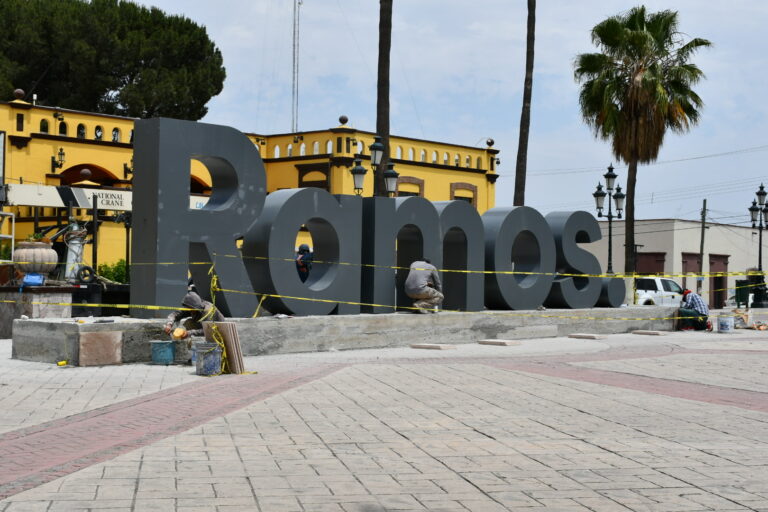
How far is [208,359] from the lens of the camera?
12.9 meters

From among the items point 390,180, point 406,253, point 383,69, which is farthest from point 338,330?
point 383,69

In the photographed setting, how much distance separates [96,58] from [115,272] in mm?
18855

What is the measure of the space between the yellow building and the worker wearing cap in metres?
13.7

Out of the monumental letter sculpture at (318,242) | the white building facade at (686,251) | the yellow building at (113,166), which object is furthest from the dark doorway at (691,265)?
the monumental letter sculpture at (318,242)

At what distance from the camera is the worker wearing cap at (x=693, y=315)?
82.0 feet

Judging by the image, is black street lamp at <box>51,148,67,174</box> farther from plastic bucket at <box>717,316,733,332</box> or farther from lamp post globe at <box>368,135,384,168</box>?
plastic bucket at <box>717,316,733,332</box>

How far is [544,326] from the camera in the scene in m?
21.1

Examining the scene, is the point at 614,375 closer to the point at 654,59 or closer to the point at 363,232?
the point at 363,232

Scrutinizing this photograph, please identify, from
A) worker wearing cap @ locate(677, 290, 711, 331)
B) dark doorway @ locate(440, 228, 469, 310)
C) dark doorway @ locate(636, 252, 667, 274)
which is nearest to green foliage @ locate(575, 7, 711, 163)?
worker wearing cap @ locate(677, 290, 711, 331)

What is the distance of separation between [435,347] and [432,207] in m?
3.25

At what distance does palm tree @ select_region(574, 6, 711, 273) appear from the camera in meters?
32.0

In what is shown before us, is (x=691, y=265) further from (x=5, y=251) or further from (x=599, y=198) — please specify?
(x=5, y=251)

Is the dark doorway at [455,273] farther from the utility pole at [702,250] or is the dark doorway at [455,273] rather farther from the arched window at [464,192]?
the utility pole at [702,250]

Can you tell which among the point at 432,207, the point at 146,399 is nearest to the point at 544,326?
the point at 432,207
